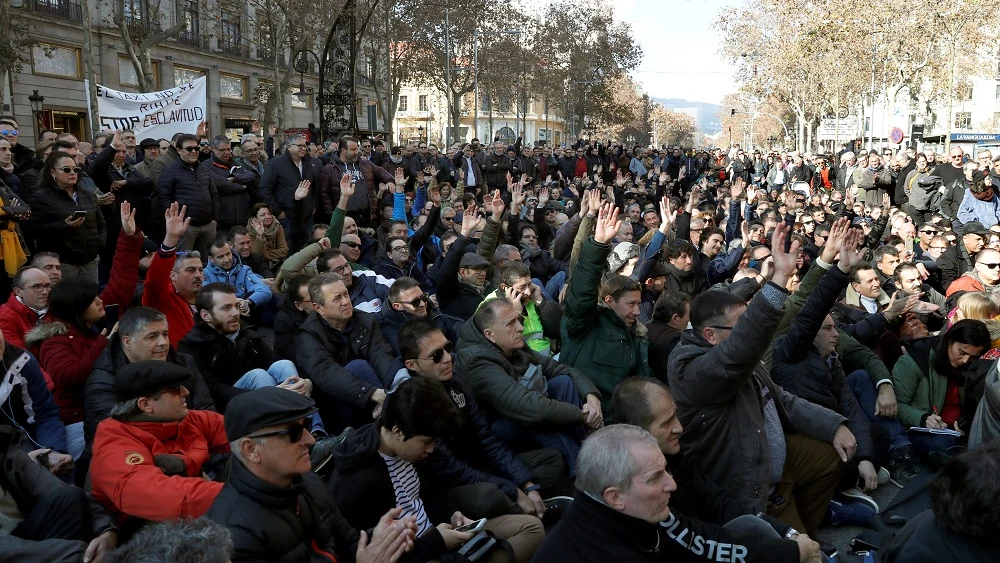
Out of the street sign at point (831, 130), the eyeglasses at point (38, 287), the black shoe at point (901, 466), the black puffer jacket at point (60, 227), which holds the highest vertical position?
the street sign at point (831, 130)

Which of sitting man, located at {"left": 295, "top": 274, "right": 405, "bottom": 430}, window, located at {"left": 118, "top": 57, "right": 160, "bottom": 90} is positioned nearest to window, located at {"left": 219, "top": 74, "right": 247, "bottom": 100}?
window, located at {"left": 118, "top": 57, "right": 160, "bottom": 90}

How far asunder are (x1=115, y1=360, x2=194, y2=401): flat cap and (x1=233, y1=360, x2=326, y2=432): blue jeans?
4.02 ft

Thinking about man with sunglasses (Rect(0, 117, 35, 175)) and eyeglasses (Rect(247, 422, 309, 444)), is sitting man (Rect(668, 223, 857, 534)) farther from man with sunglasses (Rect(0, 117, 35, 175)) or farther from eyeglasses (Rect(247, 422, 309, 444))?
man with sunglasses (Rect(0, 117, 35, 175))

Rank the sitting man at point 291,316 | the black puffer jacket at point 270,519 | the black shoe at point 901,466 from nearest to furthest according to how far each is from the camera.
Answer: the black puffer jacket at point 270,519
the black shoe at point 901,466
the sitting man at point 291,316

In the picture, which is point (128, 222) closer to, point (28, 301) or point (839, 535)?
point (28, 301)

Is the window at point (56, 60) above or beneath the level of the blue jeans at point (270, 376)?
above

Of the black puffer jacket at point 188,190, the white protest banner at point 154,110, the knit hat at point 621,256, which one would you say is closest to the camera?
the knit hat at point 621,256

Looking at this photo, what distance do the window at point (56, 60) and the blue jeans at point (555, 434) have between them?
2645 cm

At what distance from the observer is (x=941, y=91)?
40.9 m

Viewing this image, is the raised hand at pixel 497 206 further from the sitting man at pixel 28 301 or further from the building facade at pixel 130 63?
the building facade at pixel 130 63

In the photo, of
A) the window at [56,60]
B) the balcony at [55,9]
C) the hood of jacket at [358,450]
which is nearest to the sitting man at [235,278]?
the hood of jacket at [358,450]

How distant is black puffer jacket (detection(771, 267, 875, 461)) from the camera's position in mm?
4574

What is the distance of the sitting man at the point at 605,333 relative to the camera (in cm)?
500

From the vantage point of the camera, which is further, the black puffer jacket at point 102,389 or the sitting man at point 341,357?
the sitting man at point 341,357
